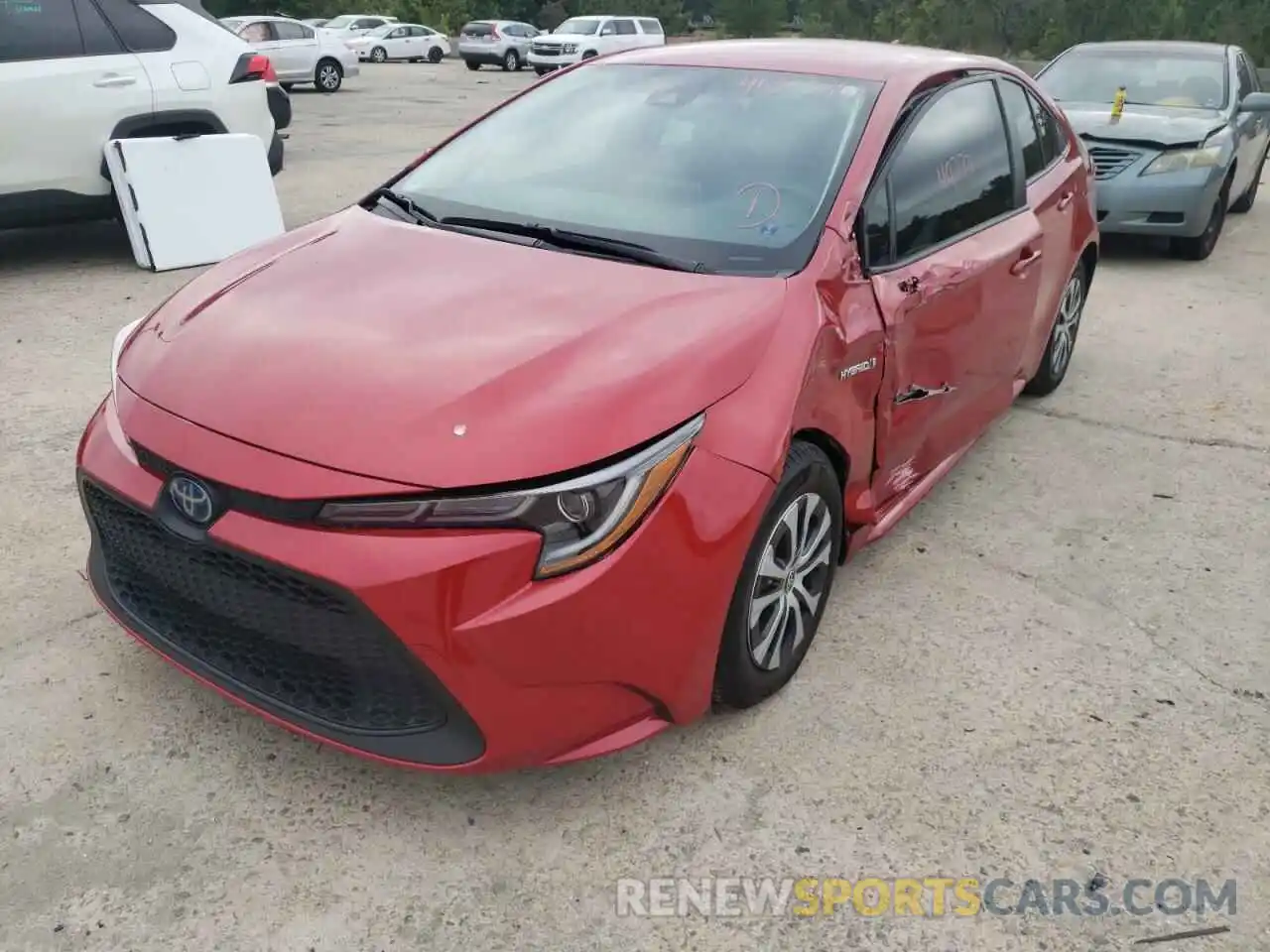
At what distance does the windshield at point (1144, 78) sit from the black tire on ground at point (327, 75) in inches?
689

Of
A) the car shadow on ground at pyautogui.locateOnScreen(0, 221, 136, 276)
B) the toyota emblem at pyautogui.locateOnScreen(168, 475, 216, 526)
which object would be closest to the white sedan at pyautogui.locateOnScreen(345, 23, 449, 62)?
the car shadow on ground at pyautogui.locateOnScreen(0, 221, 136, 276)

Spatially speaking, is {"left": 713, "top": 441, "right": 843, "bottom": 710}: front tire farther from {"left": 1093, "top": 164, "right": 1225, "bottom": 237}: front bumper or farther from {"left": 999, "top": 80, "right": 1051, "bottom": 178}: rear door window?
{"left": 1093, "top": 164, "right": 1225, "bottom": 237}: front bumper

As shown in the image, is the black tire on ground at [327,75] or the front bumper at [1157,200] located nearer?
the front bumper at [1157,200]

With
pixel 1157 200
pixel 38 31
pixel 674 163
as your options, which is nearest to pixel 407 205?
pixel 674 163

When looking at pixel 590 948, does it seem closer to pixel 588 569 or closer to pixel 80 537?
pixel 588 569

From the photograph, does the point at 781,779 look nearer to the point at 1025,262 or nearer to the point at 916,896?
the point at 916,896

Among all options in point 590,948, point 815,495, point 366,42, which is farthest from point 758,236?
point 366,42

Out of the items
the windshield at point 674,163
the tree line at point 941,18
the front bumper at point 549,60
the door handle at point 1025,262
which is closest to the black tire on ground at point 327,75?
the front bumper at point 549,60

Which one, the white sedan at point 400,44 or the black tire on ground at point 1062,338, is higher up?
the black tire on ground at point 1062,338

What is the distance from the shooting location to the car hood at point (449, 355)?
2207 mm

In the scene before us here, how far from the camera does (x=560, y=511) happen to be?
217 centimetres

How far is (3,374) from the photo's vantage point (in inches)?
196

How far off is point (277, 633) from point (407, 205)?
159 centimetres

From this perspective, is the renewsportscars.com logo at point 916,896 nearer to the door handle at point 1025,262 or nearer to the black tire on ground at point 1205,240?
the door handle at point 1025,262
